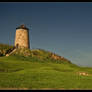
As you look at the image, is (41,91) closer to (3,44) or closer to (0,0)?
(0,0)

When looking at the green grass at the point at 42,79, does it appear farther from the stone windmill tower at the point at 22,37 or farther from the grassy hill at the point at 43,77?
the stone windmill tower at the point at 22,37

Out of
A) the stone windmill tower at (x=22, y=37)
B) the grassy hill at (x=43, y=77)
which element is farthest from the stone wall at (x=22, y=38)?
the grassy hill at (x=43, y=77)

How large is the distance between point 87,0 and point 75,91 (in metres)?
6.59

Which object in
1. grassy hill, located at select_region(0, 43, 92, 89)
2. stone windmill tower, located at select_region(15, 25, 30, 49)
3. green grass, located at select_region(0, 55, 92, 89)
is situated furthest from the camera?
stone windmill tower, located at select_region(15, 25, 30, 49)

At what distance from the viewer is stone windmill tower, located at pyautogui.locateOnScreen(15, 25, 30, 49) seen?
77.3 metres

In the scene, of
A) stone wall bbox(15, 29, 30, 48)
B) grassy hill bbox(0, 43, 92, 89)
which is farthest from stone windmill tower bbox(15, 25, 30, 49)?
grassy hill bbox(0, 43, 92, 89)

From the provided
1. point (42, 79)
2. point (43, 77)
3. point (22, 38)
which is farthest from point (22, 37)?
point (42, 79)

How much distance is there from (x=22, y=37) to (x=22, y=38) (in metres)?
0.45

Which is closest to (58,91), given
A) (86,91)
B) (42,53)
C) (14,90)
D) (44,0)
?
(86,91)

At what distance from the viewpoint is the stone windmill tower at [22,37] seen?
77312 millimetres

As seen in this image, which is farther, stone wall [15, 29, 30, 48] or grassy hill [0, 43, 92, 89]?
stone wall [15, 29, 30, 48]

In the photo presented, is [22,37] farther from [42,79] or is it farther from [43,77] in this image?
[42,79]

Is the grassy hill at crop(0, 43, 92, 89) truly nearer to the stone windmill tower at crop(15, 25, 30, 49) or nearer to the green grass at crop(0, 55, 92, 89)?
the green grass at crop(0, 55, 92, 89)

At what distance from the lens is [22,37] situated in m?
77.7
